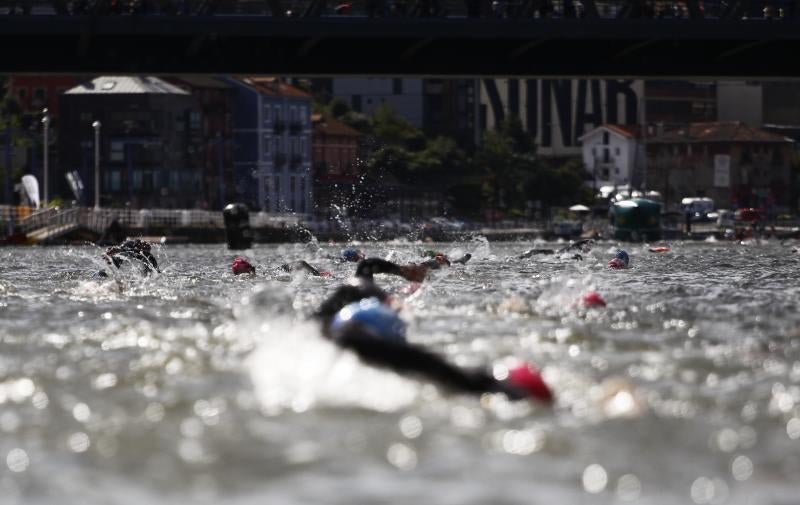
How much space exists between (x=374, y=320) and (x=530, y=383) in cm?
432

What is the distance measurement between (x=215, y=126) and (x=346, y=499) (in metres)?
171

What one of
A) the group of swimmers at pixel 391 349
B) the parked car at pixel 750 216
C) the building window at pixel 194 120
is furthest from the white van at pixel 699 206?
the group of swimmers at pixel 391 349

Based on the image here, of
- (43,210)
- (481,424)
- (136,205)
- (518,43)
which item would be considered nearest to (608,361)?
(481,424)

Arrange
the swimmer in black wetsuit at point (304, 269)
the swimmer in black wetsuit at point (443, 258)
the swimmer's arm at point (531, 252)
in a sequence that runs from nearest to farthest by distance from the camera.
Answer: the swimmer in black wetsuit at point (304, 269)
the swimmer in black wetsuit at point (443, 258)
the swimmer's arm at point (531, 252)

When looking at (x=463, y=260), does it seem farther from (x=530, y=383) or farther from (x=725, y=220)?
(x=725, y=220)

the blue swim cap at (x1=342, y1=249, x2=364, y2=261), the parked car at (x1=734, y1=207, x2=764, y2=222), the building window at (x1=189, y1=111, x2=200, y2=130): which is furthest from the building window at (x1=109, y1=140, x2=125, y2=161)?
the blue swim cap at (x1=342, y1=249, x2=364, y2=261)

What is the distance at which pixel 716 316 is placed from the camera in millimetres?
35719

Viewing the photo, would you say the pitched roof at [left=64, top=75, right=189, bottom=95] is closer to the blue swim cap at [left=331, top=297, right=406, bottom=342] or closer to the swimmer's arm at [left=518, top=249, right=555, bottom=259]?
the swimmer's arm at [left=518, top=249, right=555, bottom=259]

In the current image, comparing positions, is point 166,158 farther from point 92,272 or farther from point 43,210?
point 92,272

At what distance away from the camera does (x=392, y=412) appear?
21547 millimetres

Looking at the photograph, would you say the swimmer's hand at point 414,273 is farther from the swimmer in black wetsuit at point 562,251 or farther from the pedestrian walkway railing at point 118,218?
the pedestrian walkway railing at point 118,218

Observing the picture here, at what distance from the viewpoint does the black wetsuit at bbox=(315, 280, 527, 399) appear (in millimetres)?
22781

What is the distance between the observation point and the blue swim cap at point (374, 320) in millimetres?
26281

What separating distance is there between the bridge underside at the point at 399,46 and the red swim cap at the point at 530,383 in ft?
108
